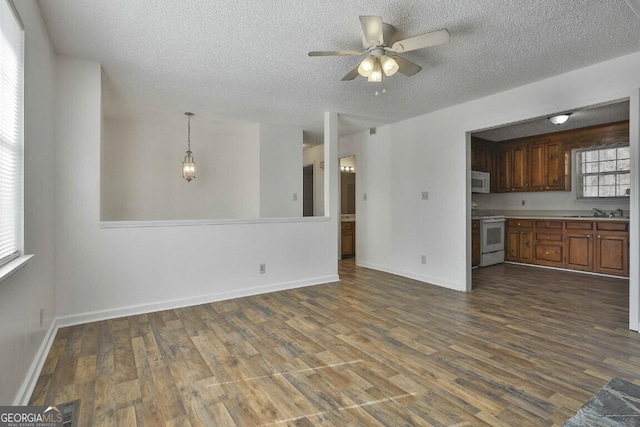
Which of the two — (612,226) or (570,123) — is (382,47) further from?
(612,226)

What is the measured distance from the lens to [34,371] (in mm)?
2029

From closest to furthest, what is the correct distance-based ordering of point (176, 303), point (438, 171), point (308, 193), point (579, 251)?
point (176, 303) → point (438, 171) → point (579, 251) → point (308, 193)

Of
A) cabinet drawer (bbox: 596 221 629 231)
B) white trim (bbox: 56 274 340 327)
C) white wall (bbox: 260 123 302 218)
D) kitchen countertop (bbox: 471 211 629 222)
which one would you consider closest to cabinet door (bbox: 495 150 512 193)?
kitchen countertop (bbox: 471 211 629 222)

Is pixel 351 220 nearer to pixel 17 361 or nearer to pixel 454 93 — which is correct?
pixel 454 93

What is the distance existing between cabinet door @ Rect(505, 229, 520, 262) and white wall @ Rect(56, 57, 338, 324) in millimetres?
4434

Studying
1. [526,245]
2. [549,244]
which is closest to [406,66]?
[549,244]

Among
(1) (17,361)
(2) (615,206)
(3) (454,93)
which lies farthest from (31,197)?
(2) (615,206)

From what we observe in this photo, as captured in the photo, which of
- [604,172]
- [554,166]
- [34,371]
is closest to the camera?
[34,371]

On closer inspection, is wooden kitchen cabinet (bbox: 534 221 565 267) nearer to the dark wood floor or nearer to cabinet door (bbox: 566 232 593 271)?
cabinet door (bbox: 566 232 593 271)

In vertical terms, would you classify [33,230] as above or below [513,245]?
above

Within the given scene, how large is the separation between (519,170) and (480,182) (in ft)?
3.04

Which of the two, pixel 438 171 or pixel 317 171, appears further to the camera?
pixel 317 171

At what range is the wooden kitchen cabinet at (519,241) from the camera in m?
5.89

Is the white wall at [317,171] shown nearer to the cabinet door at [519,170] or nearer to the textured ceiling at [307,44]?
the textured ceiling at [307,44]
